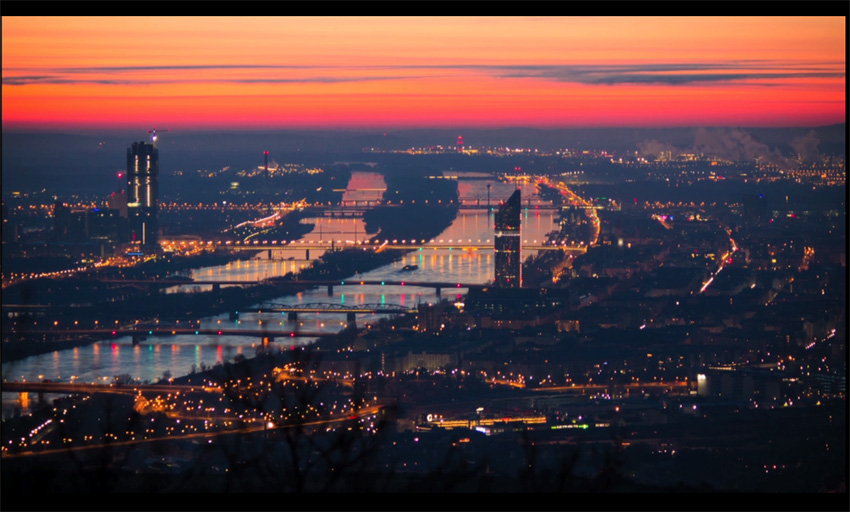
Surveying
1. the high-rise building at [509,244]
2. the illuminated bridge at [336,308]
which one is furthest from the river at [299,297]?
the high-rise building at [509,244]

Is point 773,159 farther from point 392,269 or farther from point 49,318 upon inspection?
point 49,318

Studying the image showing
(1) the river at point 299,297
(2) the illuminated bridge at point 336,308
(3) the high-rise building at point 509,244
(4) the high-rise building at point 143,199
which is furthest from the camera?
(4) the high-rise building at point 143,199

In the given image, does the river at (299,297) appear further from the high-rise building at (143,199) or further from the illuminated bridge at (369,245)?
the high-rise building at (143,199)

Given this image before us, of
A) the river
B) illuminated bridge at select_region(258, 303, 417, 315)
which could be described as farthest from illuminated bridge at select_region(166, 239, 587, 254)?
illuminated bridge at select_region(258, 303, 417, 315)

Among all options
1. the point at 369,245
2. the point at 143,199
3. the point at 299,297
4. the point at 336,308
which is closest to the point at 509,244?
the point at 369,245

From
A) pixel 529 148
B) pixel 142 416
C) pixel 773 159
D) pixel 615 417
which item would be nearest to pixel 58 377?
pixel 142 416
